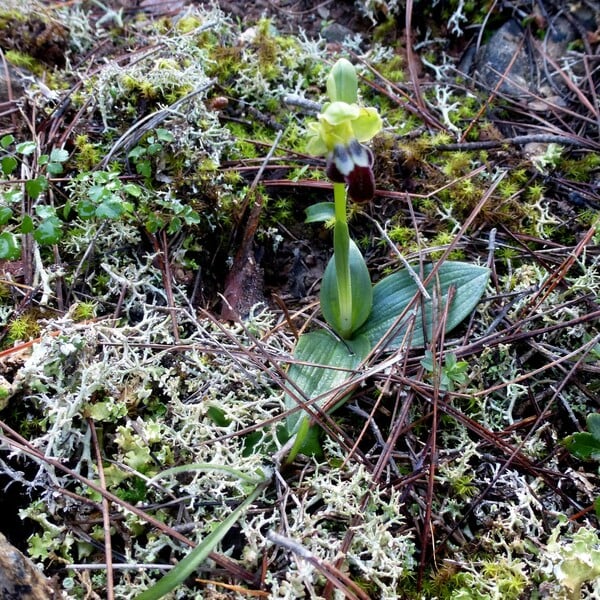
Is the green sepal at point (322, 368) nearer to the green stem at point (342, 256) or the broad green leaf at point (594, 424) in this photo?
the green stem at point (342, 256)

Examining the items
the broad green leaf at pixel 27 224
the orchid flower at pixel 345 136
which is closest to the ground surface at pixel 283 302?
the broad green leaf at pixel 27 224

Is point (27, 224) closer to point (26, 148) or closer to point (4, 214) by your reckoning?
point (4, 214)

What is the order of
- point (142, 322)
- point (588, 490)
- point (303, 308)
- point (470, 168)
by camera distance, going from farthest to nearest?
point (470, 168) → point (303, 308) → point (142, 322) → point (588, 490)

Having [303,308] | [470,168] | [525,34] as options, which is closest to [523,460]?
[303,308]

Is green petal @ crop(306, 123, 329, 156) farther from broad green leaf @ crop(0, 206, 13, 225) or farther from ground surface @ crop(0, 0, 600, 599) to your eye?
broad green leaf @ crop(0, 206, 13, 225)

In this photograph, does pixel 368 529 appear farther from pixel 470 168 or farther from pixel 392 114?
pixel 392 114
